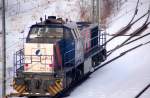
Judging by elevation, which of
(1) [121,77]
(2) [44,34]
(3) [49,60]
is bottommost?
(1) [121,77]

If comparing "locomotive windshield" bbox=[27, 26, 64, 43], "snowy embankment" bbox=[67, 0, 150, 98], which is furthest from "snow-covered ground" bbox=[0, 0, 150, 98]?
"locomotive windshield" bbox=[27, 26, 64, 43]

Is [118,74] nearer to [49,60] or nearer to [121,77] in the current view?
[121,77]

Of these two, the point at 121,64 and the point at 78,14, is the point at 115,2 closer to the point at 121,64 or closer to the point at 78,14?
the point at 78,14

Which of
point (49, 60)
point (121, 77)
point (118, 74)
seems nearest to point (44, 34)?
point (49, 60)

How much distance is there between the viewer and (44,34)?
69.0 ft

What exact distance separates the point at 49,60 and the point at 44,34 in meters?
1.32

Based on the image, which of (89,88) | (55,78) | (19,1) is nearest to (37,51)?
(55,78)

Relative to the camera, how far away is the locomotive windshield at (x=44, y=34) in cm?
2078

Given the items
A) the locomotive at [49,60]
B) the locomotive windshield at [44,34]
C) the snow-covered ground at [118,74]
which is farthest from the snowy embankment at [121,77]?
the locomotive windshield at [44,34]

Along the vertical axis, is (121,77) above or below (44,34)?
below

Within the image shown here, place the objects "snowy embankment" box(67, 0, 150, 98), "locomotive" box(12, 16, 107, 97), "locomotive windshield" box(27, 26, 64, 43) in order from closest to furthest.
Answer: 1. "locomotive" box(12, 16, 107, 97)
2. "locomotive windshield" box(27, 26, 64, 43)
3. "snowy embankment" box(67, 0, 150, 98)

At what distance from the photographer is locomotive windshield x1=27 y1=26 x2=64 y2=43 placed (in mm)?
20781

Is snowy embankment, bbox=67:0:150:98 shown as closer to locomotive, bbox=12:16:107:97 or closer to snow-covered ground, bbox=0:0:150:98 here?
snow-covered ground, bbox=0:0:150:98

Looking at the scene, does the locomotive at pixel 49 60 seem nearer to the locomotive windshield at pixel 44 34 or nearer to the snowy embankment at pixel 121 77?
the locomotive windshield at pixel 44 34
